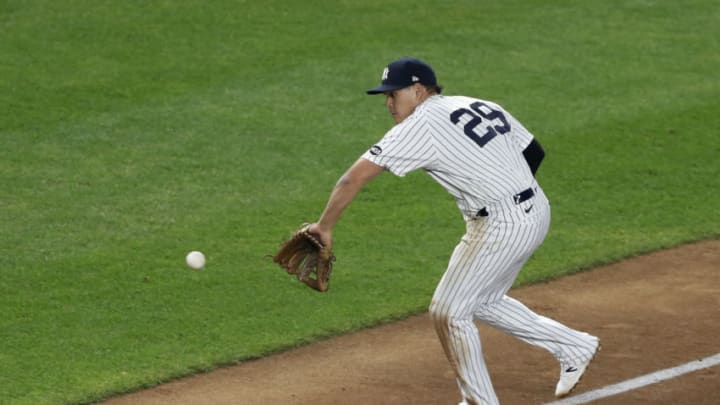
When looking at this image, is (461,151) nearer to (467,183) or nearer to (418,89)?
(467,183)

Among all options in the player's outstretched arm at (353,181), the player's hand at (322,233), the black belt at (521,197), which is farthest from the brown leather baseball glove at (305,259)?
the black belt at (521,197)

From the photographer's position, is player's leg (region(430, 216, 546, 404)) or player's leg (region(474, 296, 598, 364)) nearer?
player's leg (region(430, 216, 546, 404))

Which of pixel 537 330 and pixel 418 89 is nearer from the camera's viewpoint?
pixel 418 89

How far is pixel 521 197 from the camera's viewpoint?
6.50m

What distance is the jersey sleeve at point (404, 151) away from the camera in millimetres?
6238

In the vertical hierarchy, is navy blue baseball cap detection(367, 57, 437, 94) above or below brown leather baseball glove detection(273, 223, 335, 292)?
above

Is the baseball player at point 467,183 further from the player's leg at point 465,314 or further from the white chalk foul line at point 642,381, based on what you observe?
the white chalk foul line at point 642,381

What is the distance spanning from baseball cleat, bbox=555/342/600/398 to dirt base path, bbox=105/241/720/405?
90 millimetres

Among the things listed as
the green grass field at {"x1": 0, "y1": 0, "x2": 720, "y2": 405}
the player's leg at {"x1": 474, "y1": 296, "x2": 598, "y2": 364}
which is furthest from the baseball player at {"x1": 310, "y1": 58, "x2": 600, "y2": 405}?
the green grass field at {"x1": 0, "y1": 0, "x2": 720, "y2": 405}

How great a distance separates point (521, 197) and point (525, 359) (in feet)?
4.56

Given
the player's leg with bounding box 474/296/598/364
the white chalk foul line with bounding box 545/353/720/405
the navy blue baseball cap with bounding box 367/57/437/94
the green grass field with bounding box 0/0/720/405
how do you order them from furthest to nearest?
the green grass field with bounding box 0/0/720/405, the white chalk foul line with bounding box 545/353/720/405, the player's leg with bounding box 474/296/598/364, the navy blue baseball cap with bounding box 367/57/437/94

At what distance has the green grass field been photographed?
26.9 ft

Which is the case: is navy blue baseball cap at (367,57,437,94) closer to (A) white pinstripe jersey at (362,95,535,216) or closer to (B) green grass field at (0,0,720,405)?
(A) white pinstripe jersey at (362,95,535,216)

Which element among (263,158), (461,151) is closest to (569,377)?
(461,151)
